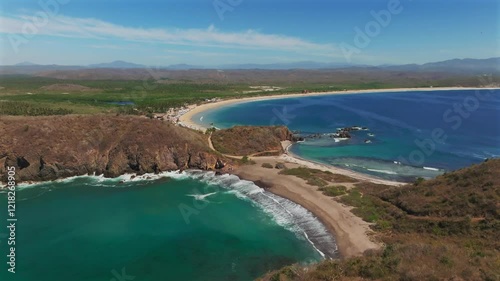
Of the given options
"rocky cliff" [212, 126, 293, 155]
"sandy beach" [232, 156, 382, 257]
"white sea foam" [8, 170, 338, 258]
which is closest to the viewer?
"sandy beach" [232, 156, 382, 257]

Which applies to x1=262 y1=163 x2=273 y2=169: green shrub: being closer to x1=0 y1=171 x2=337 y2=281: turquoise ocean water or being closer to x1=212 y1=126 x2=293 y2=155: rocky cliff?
x1=0 y1=171 x2=337 y2=281: turquoise ocean water

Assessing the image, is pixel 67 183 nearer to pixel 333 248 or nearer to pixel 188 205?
pixel 188 205

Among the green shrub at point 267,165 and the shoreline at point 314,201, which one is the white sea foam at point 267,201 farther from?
the green shrub at point 267,165

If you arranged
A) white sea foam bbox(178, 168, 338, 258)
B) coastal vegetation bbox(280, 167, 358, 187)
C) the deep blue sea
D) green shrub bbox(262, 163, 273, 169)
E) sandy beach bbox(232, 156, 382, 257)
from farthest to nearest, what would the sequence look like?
the deep blue sea, green shrub bbox(262, 163, 273, 169), coastal vegetation bbox(280, 167, 358, 187), white sea foam bbox(178, 168, 338, 258), sandy beach bbox(232, 156, 382, 257)

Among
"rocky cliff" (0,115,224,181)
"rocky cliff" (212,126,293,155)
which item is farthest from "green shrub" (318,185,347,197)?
"rocky cliff" (212,126,293,155)

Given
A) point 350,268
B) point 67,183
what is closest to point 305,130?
point 67,183

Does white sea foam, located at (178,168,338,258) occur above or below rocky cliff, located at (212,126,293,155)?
below

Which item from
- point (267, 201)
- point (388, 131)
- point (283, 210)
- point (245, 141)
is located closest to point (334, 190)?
point (283, 210)
